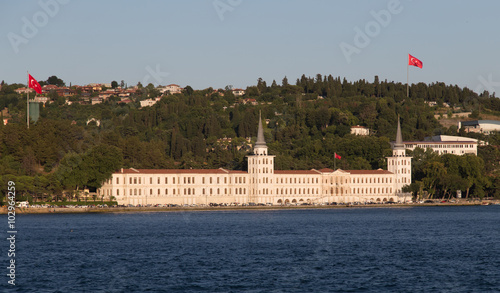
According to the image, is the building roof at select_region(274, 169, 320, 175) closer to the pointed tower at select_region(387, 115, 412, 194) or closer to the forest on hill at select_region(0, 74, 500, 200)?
the forest on hill at select_region(0, 74, 500, 200)

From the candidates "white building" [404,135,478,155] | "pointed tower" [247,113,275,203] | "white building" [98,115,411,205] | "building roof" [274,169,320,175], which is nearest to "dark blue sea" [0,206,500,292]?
"white building" [98,115,411,205]

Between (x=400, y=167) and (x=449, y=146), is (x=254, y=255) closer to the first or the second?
(x=400, y=167)

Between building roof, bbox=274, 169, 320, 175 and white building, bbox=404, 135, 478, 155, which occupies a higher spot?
white building, bbox=404, 135, 478, 155

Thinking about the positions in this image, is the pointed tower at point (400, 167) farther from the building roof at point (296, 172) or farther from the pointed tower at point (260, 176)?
the pointed tower at point (260, 176)

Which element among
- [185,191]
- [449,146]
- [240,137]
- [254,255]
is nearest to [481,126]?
[449,146]

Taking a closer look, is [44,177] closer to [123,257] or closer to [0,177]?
[0,177]

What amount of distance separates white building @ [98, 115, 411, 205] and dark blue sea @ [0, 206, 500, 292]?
21401 millimetres

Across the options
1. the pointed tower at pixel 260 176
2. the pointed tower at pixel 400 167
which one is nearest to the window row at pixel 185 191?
the pointed tower at pixel 260 176

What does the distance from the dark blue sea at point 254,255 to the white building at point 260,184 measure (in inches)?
843

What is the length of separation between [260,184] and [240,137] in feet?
152

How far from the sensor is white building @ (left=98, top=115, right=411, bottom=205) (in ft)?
325

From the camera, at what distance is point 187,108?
172m

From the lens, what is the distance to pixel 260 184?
106 metres

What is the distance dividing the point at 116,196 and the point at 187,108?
249ft
